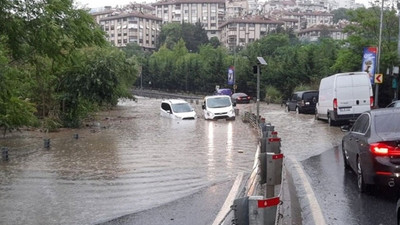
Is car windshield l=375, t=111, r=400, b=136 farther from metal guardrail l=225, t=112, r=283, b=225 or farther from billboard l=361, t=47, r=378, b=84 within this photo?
billboard l=361, t=47, r=378, b=84

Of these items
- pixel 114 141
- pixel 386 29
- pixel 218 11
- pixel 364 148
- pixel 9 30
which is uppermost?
pixel 218 11

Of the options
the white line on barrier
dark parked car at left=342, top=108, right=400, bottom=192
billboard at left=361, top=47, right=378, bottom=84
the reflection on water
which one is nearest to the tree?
billboard at left=361, top=47, right=378, bottom=84

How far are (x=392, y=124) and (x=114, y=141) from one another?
1492 cm

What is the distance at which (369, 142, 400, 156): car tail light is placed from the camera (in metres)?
8.30

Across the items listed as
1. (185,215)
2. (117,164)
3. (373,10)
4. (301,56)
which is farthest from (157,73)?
(185,215)

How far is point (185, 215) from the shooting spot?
803 cm

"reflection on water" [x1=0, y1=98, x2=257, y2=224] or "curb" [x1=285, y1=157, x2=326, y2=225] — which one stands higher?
"curb" [x1=285, y1=157, x2=326, y2=225]

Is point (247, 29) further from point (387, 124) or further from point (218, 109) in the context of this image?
point (387, 124)

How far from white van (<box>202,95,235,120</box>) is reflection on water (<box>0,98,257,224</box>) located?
12377mm

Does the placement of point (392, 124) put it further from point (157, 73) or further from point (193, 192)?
point (157, 73)

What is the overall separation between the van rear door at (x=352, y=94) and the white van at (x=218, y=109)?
10894 millimetres

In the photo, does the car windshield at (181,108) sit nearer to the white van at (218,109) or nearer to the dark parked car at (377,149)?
the white van at (218,109)

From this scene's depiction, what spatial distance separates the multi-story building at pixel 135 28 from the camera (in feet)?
546

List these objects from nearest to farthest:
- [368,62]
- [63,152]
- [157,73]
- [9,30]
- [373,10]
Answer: [9,30], [63,152], [368,62], [373,10], [157,73]
